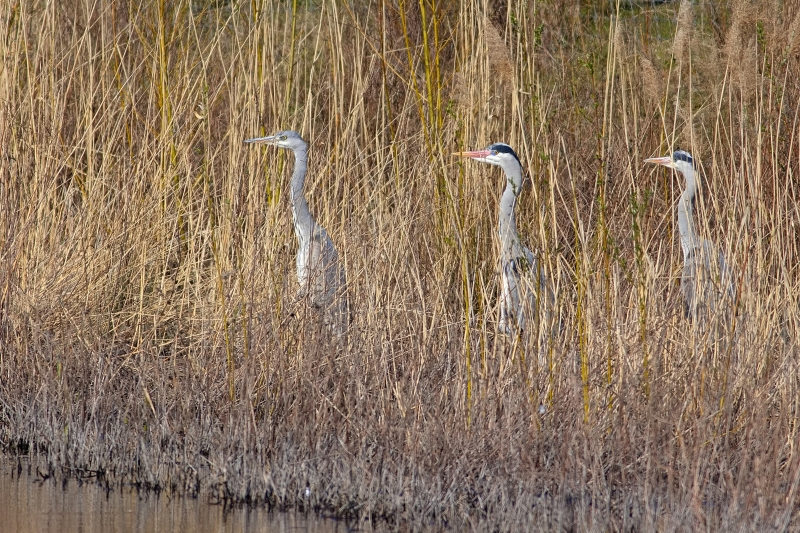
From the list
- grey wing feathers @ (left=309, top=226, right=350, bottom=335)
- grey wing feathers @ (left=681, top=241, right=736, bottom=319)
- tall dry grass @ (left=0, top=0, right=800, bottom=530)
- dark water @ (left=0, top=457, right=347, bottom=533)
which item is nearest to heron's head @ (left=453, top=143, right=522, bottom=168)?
tall dry grass @ (left=0, top=0, right=800, bottom=530)

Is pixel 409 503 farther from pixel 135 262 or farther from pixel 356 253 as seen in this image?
pixel 135 262

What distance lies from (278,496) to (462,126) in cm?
179

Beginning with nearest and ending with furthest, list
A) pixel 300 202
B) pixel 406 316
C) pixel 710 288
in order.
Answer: pixel 710 288, pixel 406 316, pixel 300 202

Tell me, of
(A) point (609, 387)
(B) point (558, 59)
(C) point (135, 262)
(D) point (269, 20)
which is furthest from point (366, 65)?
(A) point (609, 387)

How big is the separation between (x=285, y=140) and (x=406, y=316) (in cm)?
109

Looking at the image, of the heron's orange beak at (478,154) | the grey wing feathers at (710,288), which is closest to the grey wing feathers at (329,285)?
the heron's orange beak at (478,154)

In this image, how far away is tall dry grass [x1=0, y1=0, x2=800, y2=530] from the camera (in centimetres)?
302

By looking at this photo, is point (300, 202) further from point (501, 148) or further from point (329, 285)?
point (501, 148)

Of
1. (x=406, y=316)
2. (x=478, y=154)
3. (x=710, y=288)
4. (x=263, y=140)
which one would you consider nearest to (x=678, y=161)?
(x=478, y=154)

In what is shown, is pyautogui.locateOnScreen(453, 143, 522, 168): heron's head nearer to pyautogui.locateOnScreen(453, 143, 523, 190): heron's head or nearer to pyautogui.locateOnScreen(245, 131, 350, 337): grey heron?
pyautogui.locateOnScreen(453, 143, 523, 190): heron's head

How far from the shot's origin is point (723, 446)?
3.08m

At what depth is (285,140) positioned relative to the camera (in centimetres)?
444

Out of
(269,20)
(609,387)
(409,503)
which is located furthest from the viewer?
(269,20)

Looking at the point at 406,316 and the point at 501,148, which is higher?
the point at 501,148
